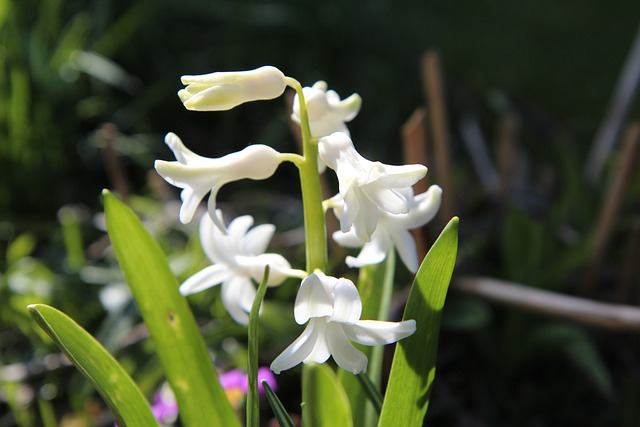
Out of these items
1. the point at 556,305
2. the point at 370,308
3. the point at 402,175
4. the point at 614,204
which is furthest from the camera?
the point at 614,204

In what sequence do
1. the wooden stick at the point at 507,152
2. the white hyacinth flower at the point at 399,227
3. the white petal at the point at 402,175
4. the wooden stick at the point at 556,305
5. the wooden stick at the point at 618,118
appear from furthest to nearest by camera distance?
the wooden stick at the point at 618,118 < the wooden stick at the point at 507,152 < the wooden stick at the point at 556,305 < the white hyacinth flower at the point at 399,227 < the white petal at the point at 402,175

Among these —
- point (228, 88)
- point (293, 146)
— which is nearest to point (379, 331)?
point (228, 88)

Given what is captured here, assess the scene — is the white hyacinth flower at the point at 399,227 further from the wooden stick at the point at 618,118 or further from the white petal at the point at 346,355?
the wooden stick at the point at 618,118

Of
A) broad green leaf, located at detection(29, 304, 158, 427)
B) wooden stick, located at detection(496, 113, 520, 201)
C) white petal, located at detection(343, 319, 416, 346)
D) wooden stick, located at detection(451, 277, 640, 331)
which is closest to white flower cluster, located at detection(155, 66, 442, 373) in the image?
white petal, located at detection(343, 319, 416, 346)

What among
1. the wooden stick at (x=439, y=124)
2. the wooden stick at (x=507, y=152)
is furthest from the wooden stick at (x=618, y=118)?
the wooden stick at (x=439, y=124)

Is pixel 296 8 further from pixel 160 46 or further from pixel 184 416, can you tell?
pixel 184 416

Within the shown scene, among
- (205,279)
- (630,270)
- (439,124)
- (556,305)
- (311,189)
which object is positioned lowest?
(630,270)

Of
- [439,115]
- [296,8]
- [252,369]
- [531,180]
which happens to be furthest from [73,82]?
[252,369]

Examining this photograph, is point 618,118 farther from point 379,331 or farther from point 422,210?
point 379,331
